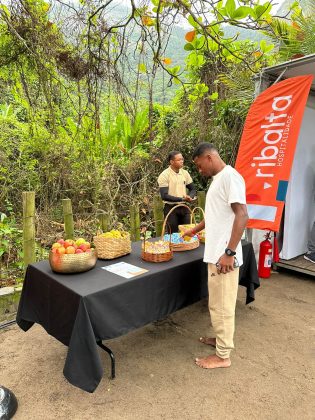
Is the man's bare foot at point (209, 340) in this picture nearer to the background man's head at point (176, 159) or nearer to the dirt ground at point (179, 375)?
the dirt ground at point (179, 375)

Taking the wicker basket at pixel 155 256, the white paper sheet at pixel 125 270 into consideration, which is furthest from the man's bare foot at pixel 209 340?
the white paper sheet at pixel 125 270

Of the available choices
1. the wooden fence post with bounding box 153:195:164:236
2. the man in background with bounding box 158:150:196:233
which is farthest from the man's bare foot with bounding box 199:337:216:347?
the wooden fence post with bounding box 153:195:164:236

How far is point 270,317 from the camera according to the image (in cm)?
360

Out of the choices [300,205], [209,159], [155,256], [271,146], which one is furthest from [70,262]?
[300,205]

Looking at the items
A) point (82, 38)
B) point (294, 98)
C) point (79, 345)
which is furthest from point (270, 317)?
point (82, 38)

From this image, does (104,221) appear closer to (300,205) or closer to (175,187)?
(175,187)

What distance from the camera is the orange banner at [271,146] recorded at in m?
3.89

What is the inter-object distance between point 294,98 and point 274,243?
85.4 inches

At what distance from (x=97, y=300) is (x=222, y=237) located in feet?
3.39

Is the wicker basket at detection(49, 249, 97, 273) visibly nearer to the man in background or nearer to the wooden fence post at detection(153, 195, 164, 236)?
the man in background

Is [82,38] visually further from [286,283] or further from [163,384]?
[286,283]

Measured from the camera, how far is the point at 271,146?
4066 millimetres

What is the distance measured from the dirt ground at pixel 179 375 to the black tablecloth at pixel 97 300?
350mm

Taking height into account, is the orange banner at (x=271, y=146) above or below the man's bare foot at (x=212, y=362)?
above
